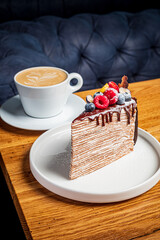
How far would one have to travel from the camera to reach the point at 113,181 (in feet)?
2.28

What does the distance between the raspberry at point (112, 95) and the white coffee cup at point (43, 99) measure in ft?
0.85

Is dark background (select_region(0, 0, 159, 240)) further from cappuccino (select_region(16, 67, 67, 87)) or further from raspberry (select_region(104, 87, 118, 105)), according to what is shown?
raspberry (select_region(104, 87, 118, 105))

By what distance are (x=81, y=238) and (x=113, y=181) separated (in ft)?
0.57

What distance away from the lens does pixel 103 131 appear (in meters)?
0.77

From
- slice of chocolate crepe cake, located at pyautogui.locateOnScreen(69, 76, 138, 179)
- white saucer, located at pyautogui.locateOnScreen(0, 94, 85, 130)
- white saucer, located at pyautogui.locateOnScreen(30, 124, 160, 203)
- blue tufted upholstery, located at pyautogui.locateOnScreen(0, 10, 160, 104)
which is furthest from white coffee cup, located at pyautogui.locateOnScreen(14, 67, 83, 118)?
blue tufted upholstery, located at pyautogui.locateOnScreen(0, 10, 160, 104)

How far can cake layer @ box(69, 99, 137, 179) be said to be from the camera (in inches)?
28.7

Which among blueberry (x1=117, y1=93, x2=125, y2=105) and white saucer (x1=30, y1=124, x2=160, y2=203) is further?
blueberry (x1=117, y1=93, x2=125, y2=105)

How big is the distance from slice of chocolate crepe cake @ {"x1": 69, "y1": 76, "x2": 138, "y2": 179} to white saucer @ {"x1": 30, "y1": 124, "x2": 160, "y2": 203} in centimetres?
2

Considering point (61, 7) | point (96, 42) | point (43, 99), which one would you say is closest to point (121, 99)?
point (43, 99)

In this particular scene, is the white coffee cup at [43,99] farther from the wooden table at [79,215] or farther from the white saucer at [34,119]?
the wooden table at [79,215]

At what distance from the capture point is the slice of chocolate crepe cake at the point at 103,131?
730mm

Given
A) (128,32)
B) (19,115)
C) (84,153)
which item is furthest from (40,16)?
(84,153)

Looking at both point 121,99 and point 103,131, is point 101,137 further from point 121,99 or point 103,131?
point 121,99

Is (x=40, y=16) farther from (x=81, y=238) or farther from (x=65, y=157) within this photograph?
(x=81, y=238)
